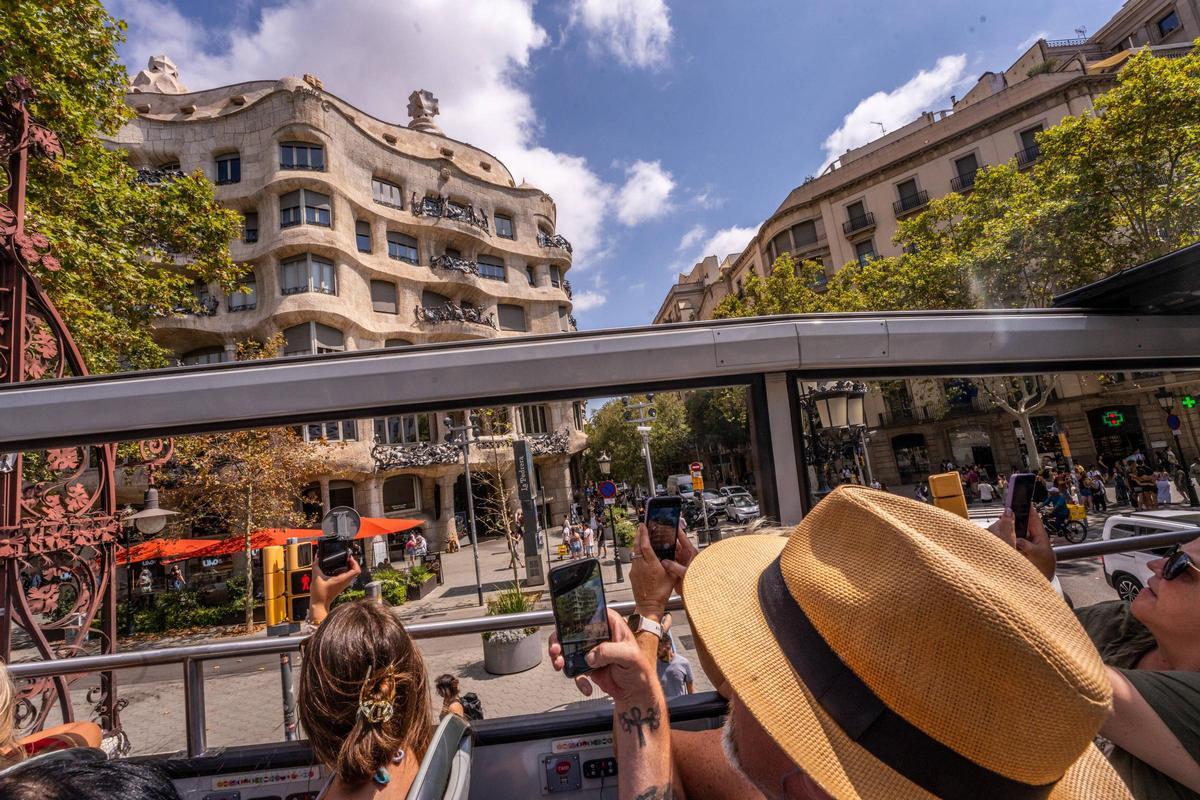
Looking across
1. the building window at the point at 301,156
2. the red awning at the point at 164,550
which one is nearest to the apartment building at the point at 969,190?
the building window at the point at 301,156

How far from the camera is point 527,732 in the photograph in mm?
1869

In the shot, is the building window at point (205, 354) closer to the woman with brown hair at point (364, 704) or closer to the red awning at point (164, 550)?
the red awning at point (164, 550)

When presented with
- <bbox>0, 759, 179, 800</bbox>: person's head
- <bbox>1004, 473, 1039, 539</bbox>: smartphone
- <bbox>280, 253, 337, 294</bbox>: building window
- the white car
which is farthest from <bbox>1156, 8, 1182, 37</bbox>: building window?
<bbox>0, 759, 179, 800</bbox>: person's head

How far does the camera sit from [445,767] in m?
1.39

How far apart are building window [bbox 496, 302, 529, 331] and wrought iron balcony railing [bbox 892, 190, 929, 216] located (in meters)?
25.4

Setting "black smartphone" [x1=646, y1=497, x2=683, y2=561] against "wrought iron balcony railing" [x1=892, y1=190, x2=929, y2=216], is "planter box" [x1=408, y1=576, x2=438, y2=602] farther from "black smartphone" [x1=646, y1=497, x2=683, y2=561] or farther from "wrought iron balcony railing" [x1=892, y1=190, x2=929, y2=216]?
"wrought iron balcony railing" [x1=892, y1=190, x2=929, y2=216]

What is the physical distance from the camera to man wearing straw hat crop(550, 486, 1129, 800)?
2.60ft

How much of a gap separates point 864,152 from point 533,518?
1642 inches

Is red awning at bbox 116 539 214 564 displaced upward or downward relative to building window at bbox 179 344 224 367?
downward

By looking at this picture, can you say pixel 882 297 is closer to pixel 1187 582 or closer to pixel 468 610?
pixel 468 610

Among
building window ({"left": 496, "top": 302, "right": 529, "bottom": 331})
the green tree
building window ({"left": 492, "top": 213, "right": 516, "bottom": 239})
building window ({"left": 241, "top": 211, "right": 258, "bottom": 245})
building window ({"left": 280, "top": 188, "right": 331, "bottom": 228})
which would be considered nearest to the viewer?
the green tree

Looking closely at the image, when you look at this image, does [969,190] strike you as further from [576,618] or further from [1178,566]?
[576,618]

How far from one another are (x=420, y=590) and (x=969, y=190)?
36.5 meters

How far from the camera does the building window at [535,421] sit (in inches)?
1204
